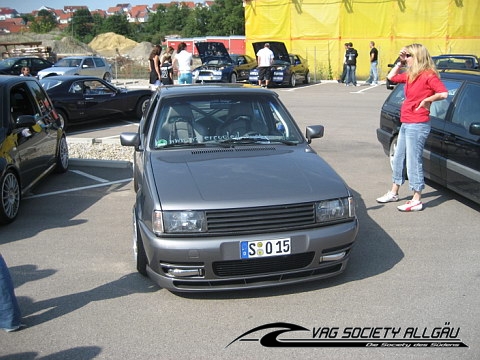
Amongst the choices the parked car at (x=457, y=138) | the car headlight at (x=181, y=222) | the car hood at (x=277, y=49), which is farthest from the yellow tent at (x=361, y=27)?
the car headlight at (x=181, y=222)

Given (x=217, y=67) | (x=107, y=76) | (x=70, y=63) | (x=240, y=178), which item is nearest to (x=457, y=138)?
(x=240, y=178)

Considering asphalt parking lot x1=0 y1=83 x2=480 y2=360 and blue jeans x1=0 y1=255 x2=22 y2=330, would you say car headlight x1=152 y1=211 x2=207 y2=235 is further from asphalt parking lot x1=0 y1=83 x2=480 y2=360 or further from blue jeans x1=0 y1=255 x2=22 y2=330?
blue jeans x1=0 y1=255 x2=22 y2=330

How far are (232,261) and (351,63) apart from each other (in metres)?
21.7

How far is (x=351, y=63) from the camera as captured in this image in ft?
79.6

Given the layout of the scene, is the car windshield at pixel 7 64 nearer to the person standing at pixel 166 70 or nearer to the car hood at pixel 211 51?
the car hood at pixel 211 51

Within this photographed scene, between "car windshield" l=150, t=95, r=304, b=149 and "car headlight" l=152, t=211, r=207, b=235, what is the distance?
1.36 m

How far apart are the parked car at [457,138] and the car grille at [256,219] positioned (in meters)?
2.94

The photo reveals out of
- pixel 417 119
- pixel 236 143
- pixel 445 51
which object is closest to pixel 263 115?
pixel 236 143

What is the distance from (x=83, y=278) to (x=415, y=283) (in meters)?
2.84

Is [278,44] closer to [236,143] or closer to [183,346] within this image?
[236,143]

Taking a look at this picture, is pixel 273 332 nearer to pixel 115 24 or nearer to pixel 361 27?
pixel 361 27

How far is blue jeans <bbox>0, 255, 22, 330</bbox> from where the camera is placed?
12.1ft

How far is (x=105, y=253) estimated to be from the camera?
5.32 m

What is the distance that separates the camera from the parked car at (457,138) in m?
6.24
